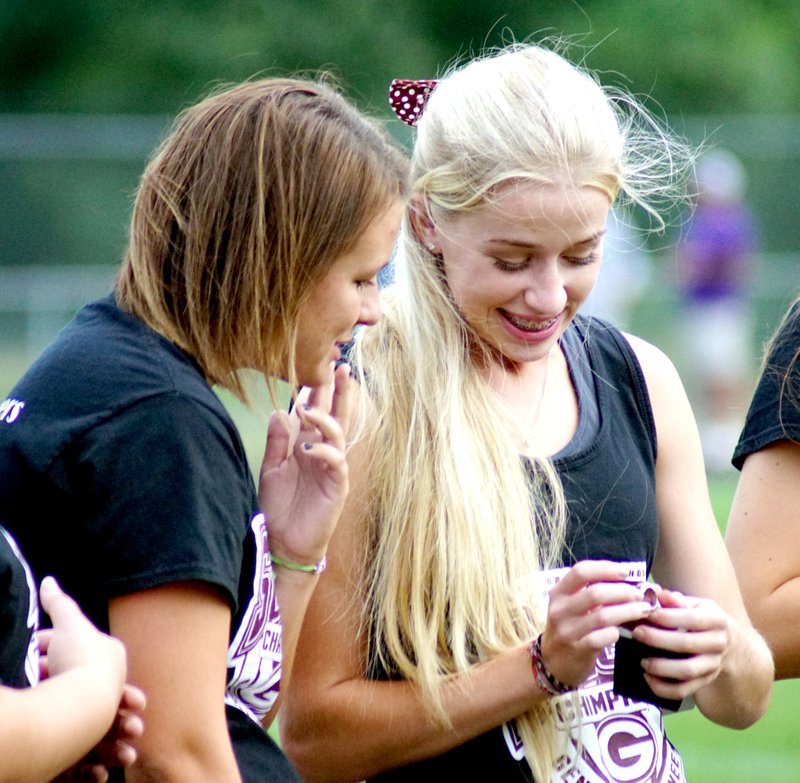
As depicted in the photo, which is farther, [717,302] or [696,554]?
[717,302]

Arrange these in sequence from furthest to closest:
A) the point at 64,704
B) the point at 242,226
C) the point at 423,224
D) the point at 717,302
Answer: the point at 717,302 < the point at 423,224 < the point at 242,226 < the point at 64,704

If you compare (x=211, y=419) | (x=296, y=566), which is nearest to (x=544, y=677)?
(x=296, y=566)

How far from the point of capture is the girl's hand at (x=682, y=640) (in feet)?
8.34

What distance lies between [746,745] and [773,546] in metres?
3.18

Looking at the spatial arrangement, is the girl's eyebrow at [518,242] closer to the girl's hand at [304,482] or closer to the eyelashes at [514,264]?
the eyelashes at [514,264]

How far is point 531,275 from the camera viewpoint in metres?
2.80

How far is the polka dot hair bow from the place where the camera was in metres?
3.13

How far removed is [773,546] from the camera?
3.03 metres

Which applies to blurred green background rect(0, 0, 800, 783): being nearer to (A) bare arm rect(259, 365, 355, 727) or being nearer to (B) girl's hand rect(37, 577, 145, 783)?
(A) bare arm rect(259, 365, 355, 727)

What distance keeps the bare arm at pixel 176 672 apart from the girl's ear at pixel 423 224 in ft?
3.23

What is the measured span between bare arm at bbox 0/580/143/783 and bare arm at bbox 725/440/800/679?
143cm

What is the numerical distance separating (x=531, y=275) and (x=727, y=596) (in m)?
0.72

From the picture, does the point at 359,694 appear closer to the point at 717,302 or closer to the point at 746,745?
the point at 746,745

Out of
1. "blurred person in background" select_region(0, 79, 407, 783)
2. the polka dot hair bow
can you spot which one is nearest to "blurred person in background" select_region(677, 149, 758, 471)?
the polka dot hair bow
